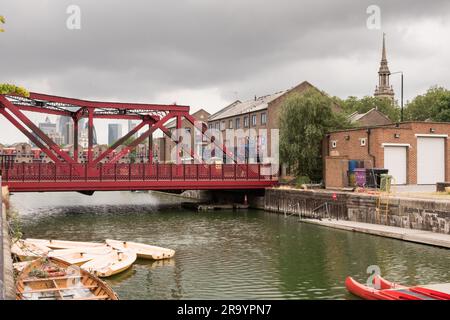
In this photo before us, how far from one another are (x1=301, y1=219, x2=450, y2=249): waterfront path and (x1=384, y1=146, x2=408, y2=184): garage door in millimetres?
8491

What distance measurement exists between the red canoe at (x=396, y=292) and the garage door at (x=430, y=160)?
25484mm

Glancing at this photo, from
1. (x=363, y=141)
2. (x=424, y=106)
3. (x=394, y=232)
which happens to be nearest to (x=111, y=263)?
(x=394, y=232)

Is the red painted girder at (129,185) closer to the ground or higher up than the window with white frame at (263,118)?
closer to the ground

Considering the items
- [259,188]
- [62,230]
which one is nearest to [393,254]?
[62,230]

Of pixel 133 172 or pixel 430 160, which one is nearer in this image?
pixel 430 160

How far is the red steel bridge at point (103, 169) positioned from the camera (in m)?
36.5

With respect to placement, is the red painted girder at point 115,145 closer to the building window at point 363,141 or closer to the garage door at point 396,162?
the building window at point 363,141

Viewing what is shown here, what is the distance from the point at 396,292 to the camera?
45.5 feet

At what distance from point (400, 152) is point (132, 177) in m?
20.5

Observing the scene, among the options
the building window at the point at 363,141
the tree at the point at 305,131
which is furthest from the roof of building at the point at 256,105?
the building window at the point at 363,141

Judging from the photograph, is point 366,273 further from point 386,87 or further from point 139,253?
point 386,87

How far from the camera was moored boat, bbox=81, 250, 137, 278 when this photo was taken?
18000 mm

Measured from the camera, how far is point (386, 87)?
13650cm

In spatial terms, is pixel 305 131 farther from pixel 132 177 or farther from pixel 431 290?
pixel 431 290
